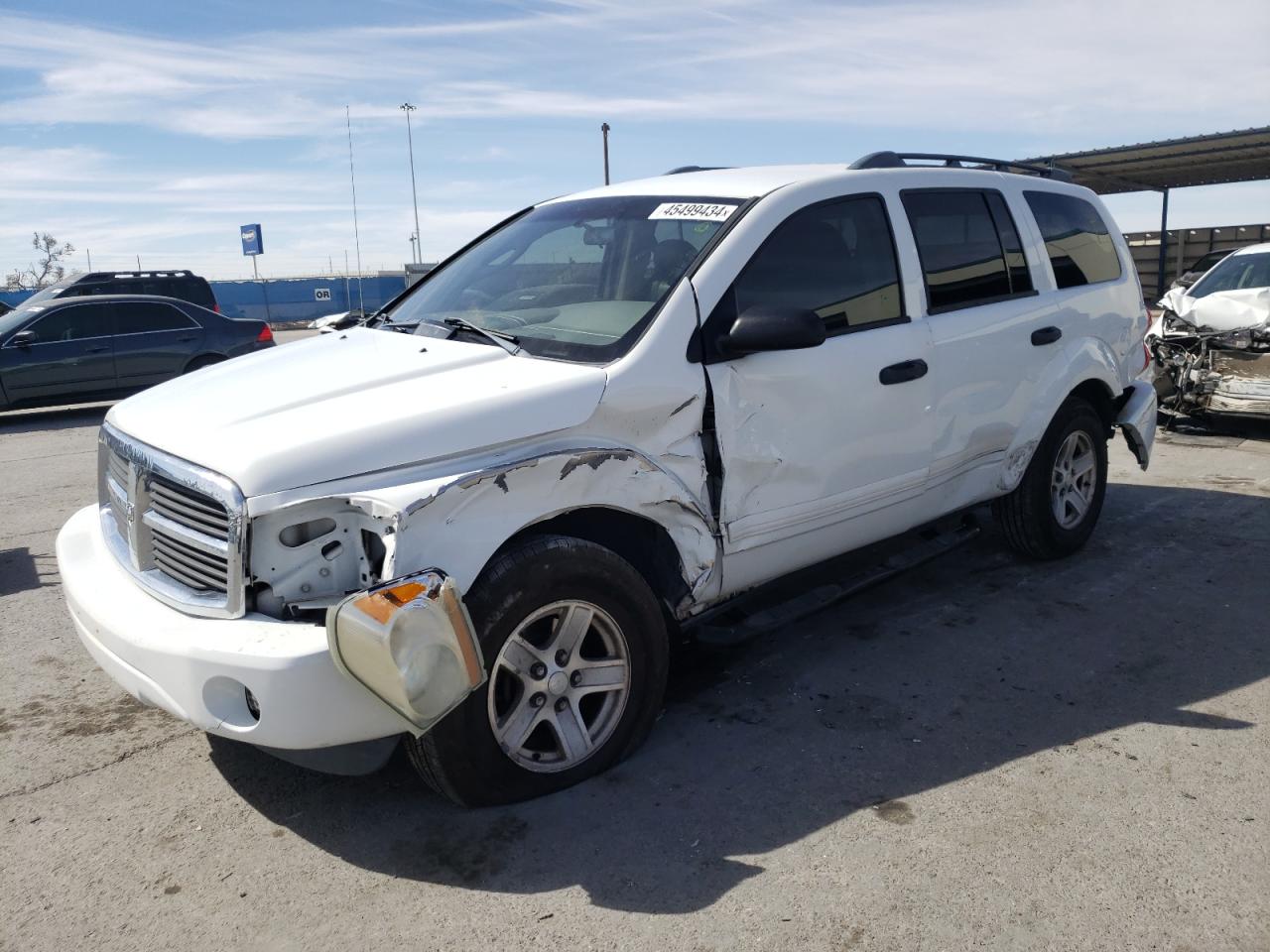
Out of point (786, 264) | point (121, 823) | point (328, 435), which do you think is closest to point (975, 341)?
point (786, 264)

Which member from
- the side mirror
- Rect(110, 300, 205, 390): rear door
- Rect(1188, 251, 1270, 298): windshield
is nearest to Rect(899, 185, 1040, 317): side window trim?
the side mirror

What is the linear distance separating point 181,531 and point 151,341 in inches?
456

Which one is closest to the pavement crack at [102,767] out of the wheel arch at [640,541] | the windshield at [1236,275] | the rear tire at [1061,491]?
the wheel arch at [640,541]

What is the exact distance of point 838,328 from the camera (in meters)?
3.98

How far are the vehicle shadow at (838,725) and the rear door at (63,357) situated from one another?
10.9 meters

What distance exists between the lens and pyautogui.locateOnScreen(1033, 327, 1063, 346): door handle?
16.1 ft

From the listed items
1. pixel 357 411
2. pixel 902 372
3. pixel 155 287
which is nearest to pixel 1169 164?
pixel 155 287

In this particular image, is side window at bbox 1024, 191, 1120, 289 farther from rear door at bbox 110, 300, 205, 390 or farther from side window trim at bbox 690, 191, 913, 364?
rear door at bbox 110, 300, 205, 390

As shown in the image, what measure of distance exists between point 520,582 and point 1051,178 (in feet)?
13.3

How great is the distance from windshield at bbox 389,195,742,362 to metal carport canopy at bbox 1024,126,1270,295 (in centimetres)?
2013

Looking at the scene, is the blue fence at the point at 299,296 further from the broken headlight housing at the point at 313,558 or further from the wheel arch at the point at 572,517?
the broken headlight housing at the point at 313,558

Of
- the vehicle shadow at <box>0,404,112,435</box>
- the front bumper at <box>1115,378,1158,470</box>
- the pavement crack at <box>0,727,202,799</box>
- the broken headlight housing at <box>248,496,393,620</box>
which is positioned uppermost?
the broken headlight housing at <box>248,496,393,620</box>

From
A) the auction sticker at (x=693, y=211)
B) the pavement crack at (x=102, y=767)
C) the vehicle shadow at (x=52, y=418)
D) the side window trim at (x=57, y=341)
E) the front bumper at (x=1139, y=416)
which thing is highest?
the auction sticker at (x=693, y=211)

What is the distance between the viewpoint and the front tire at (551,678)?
2980mm
